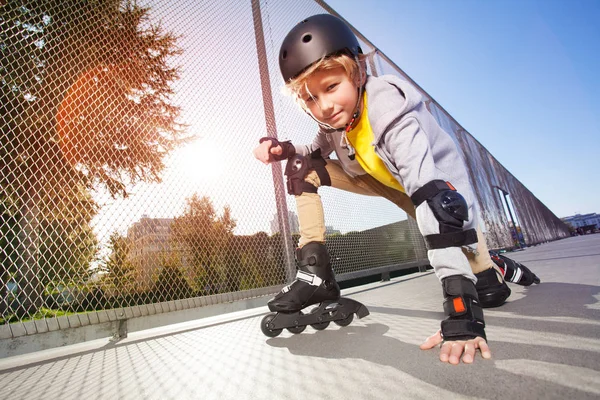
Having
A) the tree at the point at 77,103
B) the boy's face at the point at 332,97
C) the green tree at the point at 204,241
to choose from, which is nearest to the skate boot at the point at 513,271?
the boy's face at the point at 332,97

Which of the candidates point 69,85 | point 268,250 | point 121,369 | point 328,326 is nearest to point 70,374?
point 121,369

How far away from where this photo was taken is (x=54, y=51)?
103 inches

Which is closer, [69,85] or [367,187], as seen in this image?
[367,187]

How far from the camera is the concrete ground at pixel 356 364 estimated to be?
20.5 inches

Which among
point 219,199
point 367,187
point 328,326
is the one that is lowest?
point 328,326

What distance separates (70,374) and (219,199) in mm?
1765

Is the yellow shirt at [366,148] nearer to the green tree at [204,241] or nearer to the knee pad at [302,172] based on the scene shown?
the knee pad at [302,172]

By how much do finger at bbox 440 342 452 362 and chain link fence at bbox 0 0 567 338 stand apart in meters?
1.66

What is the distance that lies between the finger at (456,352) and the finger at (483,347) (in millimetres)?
37

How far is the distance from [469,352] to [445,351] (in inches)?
2.0

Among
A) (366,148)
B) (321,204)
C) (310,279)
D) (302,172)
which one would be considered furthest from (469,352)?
(302,172)

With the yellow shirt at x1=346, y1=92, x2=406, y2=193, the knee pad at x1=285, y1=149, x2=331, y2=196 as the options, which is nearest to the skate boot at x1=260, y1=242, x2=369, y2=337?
the knee pad at x1=285, y1=149, x2=331, y2=196

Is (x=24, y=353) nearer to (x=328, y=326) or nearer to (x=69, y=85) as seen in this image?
(x=328, y=326)

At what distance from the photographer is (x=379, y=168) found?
111 cm
